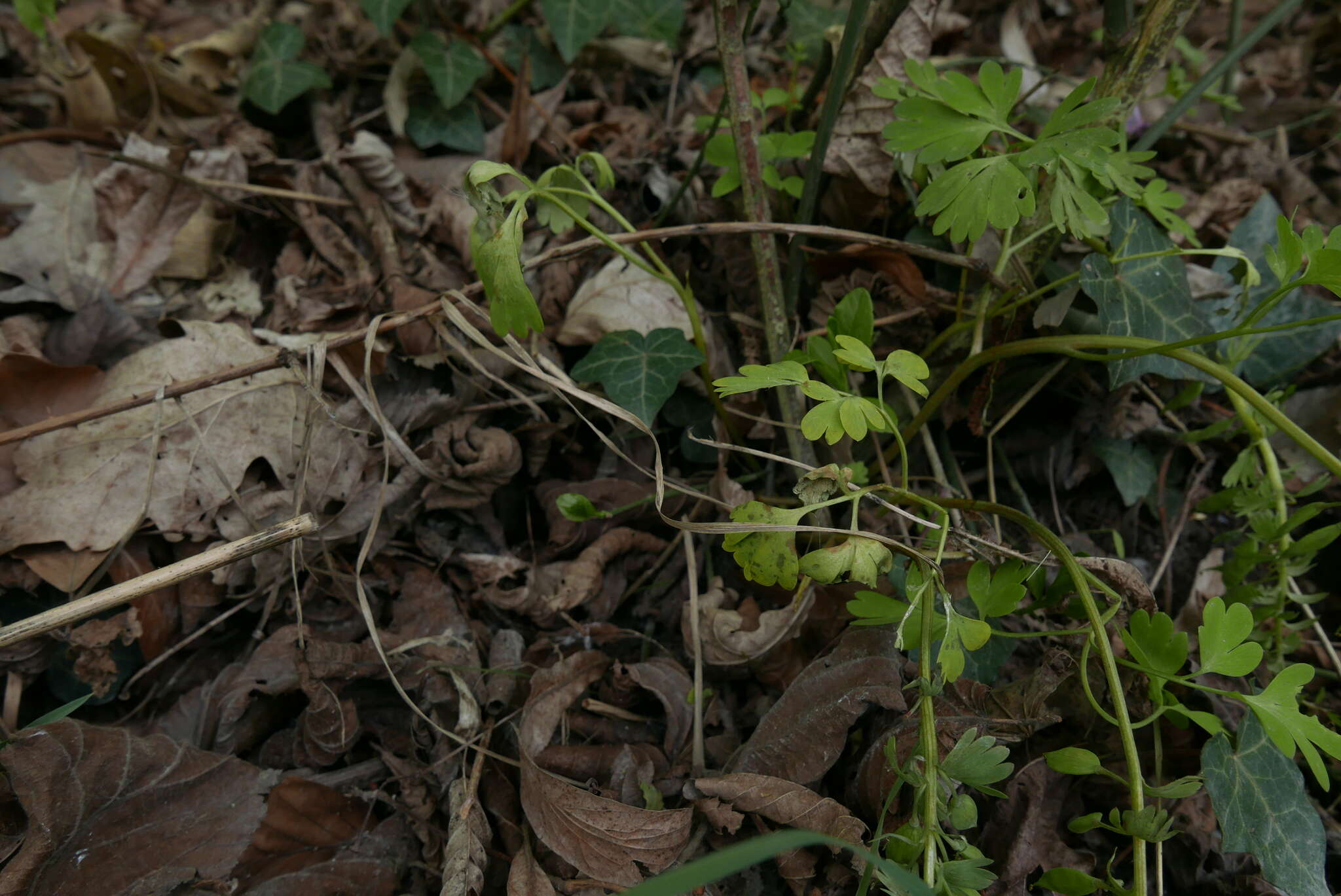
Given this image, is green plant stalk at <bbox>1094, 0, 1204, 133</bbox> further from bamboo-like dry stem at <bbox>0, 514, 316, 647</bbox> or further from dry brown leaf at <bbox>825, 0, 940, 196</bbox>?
bamboo-like dry stem at <bbox>0, 514, 316, 647</bbox>

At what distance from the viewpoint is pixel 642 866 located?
3.95 ft

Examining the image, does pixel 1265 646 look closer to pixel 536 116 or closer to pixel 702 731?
pixel 702 731

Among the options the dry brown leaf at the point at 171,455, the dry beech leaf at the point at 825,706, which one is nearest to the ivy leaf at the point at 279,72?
the dry brown leaf at the point at 171,455

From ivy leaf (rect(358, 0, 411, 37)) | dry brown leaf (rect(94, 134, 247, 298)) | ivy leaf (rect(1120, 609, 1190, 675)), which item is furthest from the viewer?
ivy leaf (rect(358, 0, 411, 37))

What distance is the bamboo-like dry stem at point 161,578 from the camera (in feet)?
3.85

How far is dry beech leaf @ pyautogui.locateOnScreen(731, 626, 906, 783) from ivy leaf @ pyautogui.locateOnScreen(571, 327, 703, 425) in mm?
591

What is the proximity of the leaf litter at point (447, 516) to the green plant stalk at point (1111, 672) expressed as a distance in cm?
9

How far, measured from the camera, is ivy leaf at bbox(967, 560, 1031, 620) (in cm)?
113

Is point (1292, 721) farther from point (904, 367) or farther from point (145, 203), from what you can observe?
point (145, 203)

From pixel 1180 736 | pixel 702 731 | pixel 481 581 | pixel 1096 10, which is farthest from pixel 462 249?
pixel 1096 10

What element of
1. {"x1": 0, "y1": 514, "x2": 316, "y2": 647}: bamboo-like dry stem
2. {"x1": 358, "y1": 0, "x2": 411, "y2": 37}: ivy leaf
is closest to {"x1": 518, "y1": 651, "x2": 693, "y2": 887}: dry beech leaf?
{"x1": 0, "y1": 514, "x2": 316, "y2": 647}: bamboo-like dry stem

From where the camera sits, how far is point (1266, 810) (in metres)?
1.12

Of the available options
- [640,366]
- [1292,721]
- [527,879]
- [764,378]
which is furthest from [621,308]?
[1292,721]

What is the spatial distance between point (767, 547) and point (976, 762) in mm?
388
